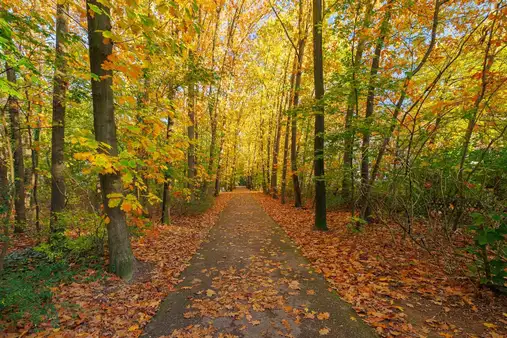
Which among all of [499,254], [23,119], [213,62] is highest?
[213,62]

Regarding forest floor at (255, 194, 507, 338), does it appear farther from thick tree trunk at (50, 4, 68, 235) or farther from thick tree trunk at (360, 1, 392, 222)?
thick tree trunk at (50, 4, 68, 235)

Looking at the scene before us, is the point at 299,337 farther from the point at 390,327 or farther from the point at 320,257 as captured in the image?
the point at 320,257

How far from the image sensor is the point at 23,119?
25.7ft

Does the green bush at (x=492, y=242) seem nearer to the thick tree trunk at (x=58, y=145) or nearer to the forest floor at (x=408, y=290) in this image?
the forest floor at (x=408, y=290)

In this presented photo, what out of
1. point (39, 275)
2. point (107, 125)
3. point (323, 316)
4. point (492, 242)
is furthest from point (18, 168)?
point (492, 242)

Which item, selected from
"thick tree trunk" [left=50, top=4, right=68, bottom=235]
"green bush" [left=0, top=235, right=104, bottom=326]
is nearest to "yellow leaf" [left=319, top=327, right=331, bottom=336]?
"green bush" [left=0, top=235, right=104, bottom=326]

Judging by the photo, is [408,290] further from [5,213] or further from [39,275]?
[5,213]

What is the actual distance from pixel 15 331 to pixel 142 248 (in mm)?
3341

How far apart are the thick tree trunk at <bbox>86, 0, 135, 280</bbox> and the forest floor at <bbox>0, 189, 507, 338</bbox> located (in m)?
0.39

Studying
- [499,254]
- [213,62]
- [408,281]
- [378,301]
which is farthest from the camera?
[213,62]

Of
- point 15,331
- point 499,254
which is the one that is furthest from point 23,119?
point 499,254

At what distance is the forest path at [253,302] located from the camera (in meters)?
3.11

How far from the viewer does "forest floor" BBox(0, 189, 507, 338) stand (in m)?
3.07

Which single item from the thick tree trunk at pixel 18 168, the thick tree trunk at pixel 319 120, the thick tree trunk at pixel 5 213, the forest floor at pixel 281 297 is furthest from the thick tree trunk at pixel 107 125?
the thick tree trunk at pixel 319 120
